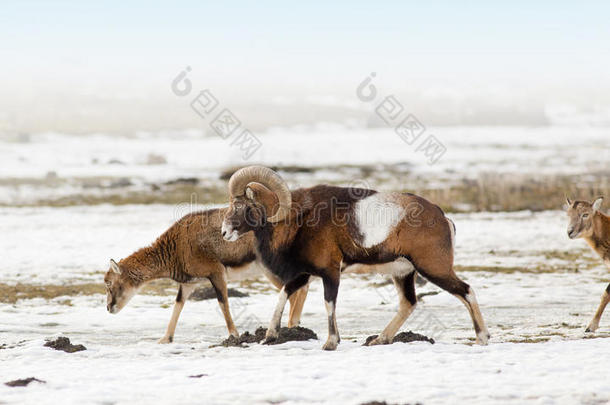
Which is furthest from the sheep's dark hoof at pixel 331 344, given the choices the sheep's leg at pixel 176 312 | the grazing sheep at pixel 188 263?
the sheep's leg at pixel 176 312

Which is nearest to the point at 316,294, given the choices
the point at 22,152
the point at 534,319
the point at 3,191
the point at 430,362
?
the point at 534,319

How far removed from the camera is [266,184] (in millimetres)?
11570

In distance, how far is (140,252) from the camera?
43.2ft

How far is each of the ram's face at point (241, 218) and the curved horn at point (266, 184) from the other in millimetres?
173

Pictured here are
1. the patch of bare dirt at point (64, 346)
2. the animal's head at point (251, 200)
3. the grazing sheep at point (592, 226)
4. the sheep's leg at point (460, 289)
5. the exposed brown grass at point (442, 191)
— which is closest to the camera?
the sheep's leg at point (460, 289)

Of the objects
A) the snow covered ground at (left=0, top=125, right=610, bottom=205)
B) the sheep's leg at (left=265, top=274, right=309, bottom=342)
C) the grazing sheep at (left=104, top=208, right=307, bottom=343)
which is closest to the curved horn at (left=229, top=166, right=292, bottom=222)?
the sheep's leg at (left=265, top=274, right=309, bottom=342)

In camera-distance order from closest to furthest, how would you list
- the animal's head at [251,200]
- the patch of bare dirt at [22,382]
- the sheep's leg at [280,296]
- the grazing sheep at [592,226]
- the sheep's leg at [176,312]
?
the patch of bare dirt at [22,382] < the sheep's leg at [280,296] < the animal's head at [251,200] < the sheep's leg at [176,312] < the grazing sheep at [592,226]

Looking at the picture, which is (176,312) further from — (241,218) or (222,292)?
(241,218)

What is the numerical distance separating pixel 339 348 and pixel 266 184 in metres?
2.63

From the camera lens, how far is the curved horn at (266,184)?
1128 cm

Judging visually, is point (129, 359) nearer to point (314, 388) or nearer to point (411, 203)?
point (314, 388)

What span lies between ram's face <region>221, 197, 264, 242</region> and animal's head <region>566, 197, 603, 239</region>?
6342 millimetres

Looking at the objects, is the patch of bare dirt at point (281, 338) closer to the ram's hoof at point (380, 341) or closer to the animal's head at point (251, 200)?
the ram's hoof at point (380, 341)

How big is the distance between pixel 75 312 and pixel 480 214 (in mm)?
21938
